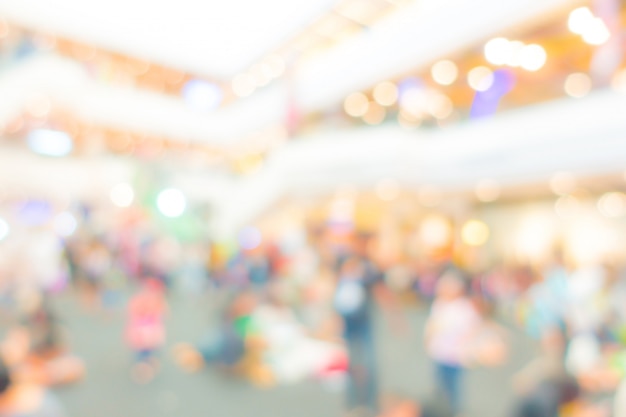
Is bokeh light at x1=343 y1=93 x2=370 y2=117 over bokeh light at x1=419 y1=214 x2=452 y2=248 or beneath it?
over

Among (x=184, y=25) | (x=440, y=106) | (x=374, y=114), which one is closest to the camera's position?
(x=184, y=25)

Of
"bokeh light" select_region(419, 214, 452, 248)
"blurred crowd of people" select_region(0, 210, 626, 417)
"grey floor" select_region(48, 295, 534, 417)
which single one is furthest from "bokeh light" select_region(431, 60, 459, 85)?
"grey floor" select_region(48, 295, 534, 417)

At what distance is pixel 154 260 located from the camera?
1152 cm

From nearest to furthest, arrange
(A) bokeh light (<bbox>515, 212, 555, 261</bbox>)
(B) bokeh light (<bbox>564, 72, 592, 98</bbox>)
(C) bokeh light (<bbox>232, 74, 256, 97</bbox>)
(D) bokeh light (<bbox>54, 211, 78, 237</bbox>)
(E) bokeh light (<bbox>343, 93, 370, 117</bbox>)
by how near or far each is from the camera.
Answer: (B) bokeh light (<bbox>564, 72, 592, 98</bbox>) → (E) bokeh light (<bbox>343, 93, 370, 117</bbox>) → (A) bokeh light (<bbox>515, 212, 555, 261</bbox>) → (D) bokeh light (<bbox>54, 211, 78, 237</bbox>) → (C) bokeh light (<bbox>232, 74, 256, 97</bbox>)

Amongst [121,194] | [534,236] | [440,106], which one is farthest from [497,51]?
[121,194]

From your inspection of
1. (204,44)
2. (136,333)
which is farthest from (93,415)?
(204,44)

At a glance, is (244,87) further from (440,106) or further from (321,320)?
(321,320)

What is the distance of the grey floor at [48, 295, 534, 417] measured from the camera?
15.0 ft

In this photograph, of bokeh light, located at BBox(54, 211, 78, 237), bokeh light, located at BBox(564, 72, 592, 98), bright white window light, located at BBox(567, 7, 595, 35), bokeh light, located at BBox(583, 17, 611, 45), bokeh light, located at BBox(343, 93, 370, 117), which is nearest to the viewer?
bright white window light, located at BBox(567, 7, 595, 35)

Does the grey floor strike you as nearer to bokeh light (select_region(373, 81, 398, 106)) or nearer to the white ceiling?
the white ceiling

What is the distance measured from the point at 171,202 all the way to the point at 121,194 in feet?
5.25

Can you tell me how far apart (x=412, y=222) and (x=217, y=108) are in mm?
7250

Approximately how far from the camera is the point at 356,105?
470 inches

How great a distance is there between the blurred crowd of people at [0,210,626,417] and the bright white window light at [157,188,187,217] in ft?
5.16
